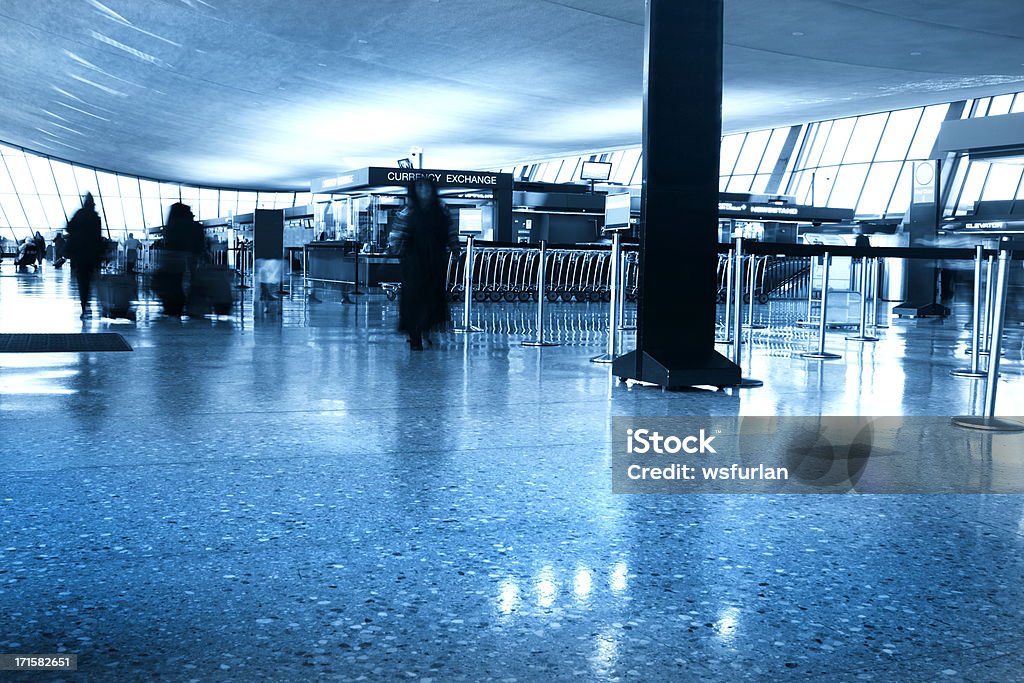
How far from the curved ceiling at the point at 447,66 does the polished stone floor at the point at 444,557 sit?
45.2ft

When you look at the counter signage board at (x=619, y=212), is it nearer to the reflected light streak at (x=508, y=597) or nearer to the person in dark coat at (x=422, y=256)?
the person in dark coat at (x=422, y=256)

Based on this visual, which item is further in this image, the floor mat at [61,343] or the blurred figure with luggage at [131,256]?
the blurred figure with luggage at [131,256]

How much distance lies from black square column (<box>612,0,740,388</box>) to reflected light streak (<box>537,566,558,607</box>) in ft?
12.3

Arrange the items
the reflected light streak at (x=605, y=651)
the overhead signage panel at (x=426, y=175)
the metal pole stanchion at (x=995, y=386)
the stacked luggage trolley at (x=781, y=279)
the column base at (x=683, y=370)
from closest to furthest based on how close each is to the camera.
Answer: the reflected light streak at (x=605, y=651) → the metal pole stanchion at (x=995, y=386) → the column base at (x=683, y=370) → the overhead signage panel at (x=426, y=175) → the stacked luggage trolley at (x=781, y=279)

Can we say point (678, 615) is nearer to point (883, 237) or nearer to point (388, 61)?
point (388, 61)

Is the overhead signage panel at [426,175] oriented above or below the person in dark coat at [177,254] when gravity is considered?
above

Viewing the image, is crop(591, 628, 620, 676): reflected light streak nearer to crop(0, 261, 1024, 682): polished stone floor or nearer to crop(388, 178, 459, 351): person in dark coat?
crop(0, 261, 1024, 682): polished stone floor

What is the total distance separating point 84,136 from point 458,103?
20994 mm

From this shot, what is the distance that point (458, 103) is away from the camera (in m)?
26.2

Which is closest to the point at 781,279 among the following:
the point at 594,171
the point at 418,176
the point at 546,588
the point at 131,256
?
the point at 594,171

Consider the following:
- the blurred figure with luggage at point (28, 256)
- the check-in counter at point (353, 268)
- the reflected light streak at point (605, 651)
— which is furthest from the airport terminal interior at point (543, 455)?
the blurred figure with luggage at point (28, 256)

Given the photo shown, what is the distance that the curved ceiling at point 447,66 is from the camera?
1747 cm

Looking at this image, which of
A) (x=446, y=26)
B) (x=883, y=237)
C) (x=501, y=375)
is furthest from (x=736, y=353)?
(x=883, y=237)

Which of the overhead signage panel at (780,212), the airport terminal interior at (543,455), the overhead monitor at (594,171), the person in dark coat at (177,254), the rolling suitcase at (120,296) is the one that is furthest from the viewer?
the overhead signage panel at (780,212)
